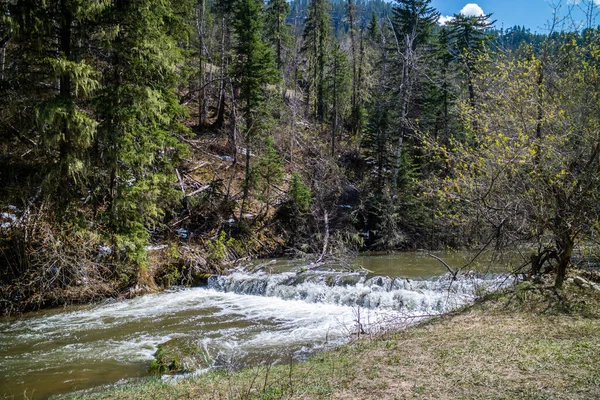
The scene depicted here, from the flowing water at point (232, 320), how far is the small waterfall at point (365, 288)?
0.03 m

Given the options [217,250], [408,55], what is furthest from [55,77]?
[408,55]

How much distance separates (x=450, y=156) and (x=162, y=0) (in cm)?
968

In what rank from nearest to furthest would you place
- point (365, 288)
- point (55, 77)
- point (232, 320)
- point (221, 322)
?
point (55, 77) < point (221, 322) < point (232, 320) < point (365, 288)

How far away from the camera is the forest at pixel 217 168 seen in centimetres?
805

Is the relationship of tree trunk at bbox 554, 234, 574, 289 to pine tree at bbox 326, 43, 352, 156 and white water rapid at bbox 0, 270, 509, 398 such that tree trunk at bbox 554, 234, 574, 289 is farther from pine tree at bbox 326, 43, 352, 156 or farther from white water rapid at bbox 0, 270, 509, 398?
pine tree at bbox 326, 43, 352, 156

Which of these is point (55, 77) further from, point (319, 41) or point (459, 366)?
point (319, 41)

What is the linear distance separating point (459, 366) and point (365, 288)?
7.38 meters

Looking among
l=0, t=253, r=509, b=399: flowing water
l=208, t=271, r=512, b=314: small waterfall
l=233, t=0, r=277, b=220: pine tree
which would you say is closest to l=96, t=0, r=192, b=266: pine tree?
l=0, t=253, r=509, b=399: flowing water

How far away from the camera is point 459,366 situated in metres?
5.38

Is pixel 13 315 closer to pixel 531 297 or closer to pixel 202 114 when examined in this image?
pixel 531 297

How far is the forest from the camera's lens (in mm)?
8047

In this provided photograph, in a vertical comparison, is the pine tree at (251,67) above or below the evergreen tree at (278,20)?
below

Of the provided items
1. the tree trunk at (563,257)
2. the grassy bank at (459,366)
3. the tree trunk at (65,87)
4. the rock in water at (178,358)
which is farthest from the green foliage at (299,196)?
the tree trunk at (563,257)

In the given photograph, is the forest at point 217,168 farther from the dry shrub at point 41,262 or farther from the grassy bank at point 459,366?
the grassy bank at point 459,366
